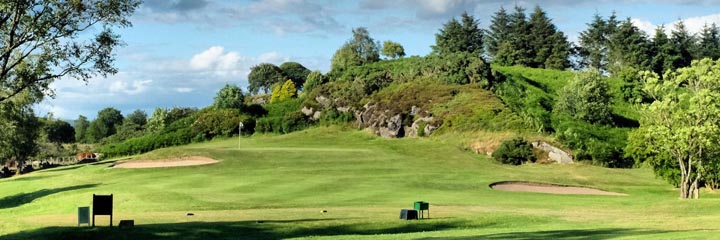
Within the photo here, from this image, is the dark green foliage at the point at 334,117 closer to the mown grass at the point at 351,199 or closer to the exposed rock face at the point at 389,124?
the exposed rock face at the point at 389,124

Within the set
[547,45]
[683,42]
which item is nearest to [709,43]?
[683,42]

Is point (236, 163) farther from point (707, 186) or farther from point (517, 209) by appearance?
point (707, 186)

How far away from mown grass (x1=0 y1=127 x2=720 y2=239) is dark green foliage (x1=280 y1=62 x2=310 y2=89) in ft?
356

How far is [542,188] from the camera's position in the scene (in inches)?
2175

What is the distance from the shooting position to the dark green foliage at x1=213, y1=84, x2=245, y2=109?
106500mm

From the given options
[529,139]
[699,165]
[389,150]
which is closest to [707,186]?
[699,165]

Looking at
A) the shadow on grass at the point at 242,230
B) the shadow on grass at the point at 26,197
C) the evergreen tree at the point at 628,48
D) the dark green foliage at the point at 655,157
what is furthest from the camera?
the evergreen tree at the point at 628,48

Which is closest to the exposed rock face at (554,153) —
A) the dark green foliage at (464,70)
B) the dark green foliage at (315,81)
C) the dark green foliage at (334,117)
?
the dark green foliage at (464,70)

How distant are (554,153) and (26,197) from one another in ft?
147

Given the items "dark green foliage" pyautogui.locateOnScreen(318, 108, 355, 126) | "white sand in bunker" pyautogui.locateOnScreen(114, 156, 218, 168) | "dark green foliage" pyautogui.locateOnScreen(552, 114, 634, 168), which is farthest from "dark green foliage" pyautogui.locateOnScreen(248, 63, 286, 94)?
"white sand in bunker" pyautogui.locateOnScreen(114, 156, 218, 168)

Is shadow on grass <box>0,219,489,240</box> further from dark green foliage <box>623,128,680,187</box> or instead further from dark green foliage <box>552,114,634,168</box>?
dark green foliage <box>552,114,634,168</box>

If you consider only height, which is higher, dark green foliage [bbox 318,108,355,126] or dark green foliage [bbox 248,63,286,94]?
dark green foliage [bbox 248,63,286,94]

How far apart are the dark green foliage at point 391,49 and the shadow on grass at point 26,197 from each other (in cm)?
8757

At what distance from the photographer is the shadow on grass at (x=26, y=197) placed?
52906 millimetres
